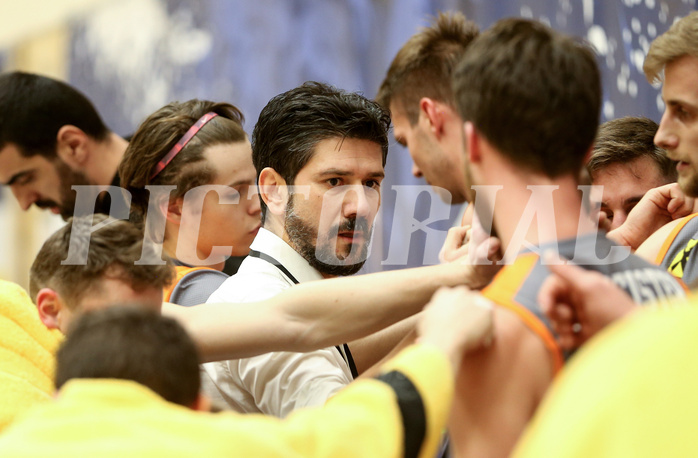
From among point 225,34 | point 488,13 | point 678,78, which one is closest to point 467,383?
point 678,78

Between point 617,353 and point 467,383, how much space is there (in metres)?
0.54

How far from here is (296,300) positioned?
1706mm

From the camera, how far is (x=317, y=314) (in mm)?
1707

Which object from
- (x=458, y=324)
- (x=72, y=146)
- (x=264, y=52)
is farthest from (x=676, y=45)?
(x=264, y=52)

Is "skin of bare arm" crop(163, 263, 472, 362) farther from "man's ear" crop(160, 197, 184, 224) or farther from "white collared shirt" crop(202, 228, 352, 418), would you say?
"man's ear" crop(160, 197, 184, 224)

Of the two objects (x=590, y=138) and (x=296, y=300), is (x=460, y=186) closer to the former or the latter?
(x=296, y=300)

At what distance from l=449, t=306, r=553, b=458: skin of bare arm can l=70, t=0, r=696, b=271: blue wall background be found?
2.56 meters

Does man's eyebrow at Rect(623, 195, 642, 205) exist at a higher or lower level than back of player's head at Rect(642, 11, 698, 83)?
lower

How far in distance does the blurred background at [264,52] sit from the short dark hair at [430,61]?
1220 mm

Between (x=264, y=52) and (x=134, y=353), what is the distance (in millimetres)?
4492

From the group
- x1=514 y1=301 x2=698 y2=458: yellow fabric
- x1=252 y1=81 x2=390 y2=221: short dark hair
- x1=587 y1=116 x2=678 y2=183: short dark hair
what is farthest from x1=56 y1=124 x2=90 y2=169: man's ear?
x1=514 y1=301 x2=698 y2=458: yellow fabric

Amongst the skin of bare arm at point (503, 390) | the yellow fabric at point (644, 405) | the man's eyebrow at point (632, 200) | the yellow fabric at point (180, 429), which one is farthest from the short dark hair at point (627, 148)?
the yellow fabric at point (644, 405)

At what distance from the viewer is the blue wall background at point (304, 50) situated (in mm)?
3498

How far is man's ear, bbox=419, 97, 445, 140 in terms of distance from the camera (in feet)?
Result: 8.18
